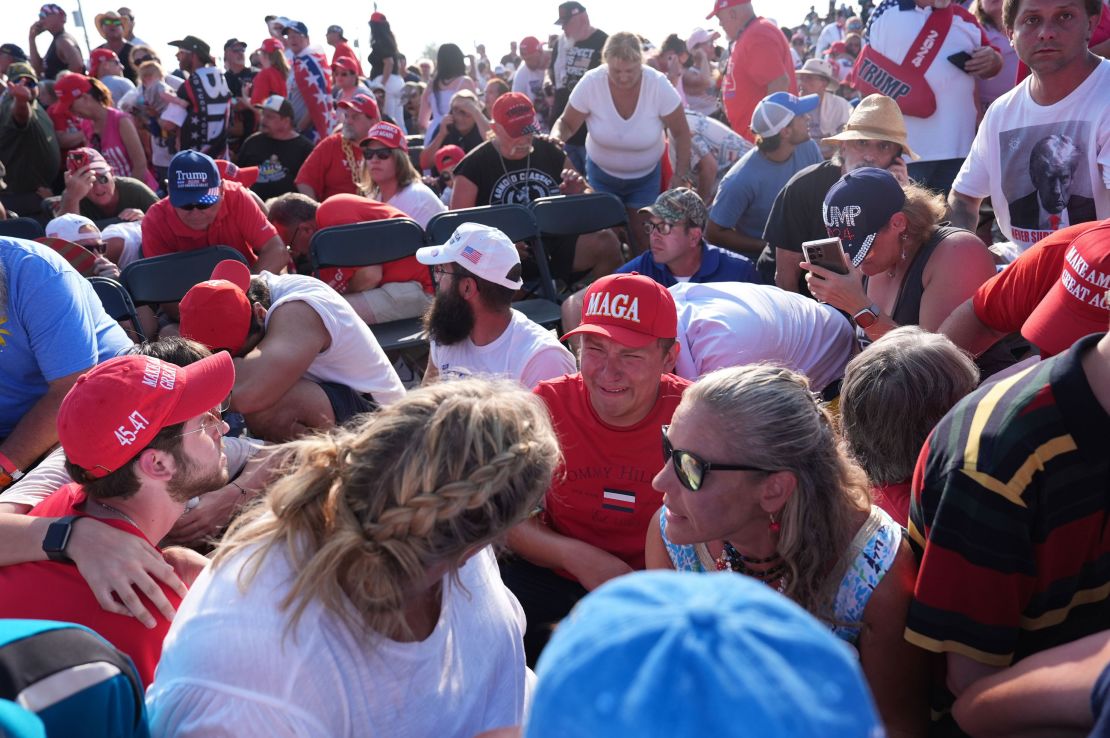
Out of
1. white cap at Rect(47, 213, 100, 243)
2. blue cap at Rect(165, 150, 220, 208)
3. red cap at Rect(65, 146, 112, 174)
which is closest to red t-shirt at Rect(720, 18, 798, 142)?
blue cap at Rect(165, 150, 220, 208)

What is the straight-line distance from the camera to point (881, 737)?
0.78 m

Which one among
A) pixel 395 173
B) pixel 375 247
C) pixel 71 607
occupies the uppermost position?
pixel 71 607

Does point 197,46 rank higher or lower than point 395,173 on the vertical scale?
higher

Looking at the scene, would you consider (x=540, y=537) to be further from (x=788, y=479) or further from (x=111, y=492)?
(x=111, y=492)

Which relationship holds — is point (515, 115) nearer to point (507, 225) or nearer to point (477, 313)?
point (507, 225)

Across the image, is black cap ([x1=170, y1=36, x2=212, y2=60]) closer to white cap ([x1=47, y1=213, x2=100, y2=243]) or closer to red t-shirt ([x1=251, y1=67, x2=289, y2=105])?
red t-shirt ([x1=251, y1=67, x2=289, y2=105])

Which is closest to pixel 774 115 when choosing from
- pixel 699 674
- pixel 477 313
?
pixel 477 313

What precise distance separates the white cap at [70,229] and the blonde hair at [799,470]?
4731mm

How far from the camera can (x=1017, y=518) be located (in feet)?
4.81

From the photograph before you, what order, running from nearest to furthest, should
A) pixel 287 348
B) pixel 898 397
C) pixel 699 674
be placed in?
pixel 699 674, pixel 898 397, pixel 287 348

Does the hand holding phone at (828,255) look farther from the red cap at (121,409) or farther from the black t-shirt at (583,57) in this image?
the black t-shirt at (583,57)

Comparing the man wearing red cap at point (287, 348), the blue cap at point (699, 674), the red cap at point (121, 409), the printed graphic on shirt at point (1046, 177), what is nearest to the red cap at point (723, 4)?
the printed graphic on shirt at point (1046, 177)

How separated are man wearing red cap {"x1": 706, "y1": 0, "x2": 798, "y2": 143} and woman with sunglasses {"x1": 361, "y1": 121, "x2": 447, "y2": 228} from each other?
8.09 ft

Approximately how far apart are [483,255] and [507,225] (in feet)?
6.20
